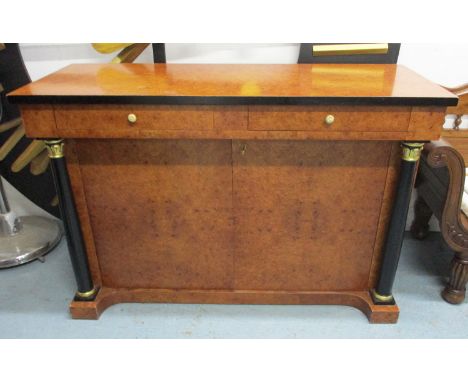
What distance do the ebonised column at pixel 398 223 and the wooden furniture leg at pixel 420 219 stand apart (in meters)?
0.70

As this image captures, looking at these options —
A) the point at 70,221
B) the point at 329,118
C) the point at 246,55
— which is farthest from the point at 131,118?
the point at 246,55

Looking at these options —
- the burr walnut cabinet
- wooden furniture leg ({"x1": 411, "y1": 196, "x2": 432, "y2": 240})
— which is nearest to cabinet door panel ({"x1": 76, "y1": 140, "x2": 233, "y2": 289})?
the burr walnut cabinet

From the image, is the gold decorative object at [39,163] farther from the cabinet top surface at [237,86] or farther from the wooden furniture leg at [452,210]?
the wooden furniture leg at [452,210]

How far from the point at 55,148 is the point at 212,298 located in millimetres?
927

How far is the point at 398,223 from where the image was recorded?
1563 mm

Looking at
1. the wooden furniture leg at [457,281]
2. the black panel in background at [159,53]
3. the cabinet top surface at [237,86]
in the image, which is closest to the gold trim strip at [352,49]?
the cabinet top surface at [237,86]

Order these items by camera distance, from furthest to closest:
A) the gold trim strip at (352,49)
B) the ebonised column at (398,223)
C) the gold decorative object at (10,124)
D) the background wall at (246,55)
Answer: the gold decorative object at (10,124), the background wall at (246,55), the gold trim strip at (352,49), the ebonised column at (398,223)

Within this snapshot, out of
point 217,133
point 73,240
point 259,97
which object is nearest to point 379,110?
point 259,97

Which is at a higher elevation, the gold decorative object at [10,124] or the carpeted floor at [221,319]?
the gold decorative object at [10,124]

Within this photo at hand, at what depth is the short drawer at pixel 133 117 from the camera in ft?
4.44

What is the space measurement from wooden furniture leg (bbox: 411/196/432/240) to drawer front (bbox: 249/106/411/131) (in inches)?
39.8

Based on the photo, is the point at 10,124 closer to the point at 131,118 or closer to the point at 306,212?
the point at 131,118

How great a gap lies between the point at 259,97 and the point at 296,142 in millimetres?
257

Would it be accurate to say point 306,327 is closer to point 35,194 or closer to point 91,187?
point 91,187
